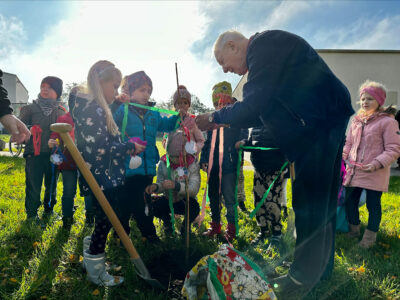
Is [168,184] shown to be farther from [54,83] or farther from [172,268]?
[54,83]

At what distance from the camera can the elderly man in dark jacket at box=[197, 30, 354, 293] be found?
2.00m

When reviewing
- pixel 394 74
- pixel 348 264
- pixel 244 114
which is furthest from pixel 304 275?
pixel 394 74

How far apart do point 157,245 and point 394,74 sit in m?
23.1

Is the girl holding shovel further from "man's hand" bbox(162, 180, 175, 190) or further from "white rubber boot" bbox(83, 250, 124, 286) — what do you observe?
"man's hand" bbox(162, 180, 175, 190)

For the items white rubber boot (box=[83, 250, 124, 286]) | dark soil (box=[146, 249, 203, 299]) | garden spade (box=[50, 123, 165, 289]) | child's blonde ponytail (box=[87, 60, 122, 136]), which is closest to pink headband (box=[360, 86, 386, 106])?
dark soil (box=[146, 249, 203, 299])

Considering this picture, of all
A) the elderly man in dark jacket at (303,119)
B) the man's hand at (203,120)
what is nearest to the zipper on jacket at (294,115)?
the elderly man in dark jacket at (303,119)

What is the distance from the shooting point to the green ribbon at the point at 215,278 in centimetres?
174

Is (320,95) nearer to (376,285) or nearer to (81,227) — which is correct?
(376,285)

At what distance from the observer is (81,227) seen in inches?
141

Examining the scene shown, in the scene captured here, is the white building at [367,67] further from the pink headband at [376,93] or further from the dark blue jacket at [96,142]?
the dark blue jacket at [96,142]

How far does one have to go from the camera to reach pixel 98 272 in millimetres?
2352

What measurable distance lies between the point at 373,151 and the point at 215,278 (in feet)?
9.24

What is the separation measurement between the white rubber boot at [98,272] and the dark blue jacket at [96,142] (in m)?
0.65

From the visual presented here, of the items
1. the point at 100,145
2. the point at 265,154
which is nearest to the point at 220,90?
the point at 265,154
